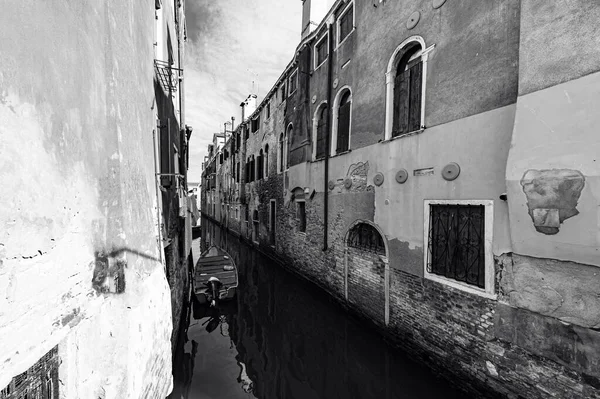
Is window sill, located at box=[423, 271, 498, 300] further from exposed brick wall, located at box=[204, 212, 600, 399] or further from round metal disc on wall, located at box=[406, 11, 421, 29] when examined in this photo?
round metal disc on wall, located at box=[406, 11, 421, 29]

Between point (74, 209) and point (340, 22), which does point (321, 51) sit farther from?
point (74, 209)

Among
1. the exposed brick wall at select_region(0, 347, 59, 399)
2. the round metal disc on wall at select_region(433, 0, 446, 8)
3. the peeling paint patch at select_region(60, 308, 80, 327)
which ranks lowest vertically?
the exposed brick wall at select_region(0, 347, 59, 399)

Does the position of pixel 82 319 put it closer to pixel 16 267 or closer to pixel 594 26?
pixel 16 267

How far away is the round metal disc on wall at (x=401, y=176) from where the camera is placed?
509 centimetres

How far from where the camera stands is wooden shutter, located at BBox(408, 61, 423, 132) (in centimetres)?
496

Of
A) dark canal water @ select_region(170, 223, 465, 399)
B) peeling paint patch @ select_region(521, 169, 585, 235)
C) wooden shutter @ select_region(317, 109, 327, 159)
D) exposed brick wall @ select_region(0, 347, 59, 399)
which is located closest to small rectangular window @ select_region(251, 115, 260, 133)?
wooden shutter @ select_region(317, 109, 327, 159)

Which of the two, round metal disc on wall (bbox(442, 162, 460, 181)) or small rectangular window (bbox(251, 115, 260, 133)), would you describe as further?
small rectangular window (bbox(251, 115, 260, 133))

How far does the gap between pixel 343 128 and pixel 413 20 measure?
9.17 ft

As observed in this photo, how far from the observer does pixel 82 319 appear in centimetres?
187

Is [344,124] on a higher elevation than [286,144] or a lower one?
lower

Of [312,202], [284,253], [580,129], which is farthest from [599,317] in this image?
[284,253]

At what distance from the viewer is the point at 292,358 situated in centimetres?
536

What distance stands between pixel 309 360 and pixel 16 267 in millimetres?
5112

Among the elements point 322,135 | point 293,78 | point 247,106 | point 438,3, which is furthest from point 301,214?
point 247,106
